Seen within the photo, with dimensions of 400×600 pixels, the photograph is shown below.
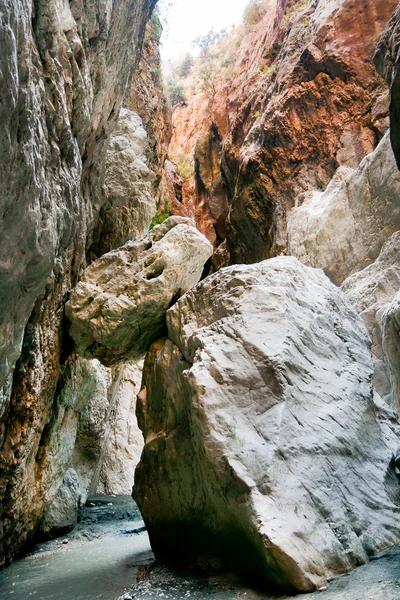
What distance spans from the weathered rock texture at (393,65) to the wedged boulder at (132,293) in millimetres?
4103

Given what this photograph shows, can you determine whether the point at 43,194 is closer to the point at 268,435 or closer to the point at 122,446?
the point at 268,435

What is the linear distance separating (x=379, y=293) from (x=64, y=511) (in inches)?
304

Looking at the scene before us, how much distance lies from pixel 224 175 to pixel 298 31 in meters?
6.49

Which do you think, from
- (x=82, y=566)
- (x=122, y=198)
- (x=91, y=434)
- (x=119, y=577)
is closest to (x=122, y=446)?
(x=91, y=434)

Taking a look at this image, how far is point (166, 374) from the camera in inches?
274

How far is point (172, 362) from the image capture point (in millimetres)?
6922

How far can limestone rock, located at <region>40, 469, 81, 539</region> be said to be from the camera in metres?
9.31

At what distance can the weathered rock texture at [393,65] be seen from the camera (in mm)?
3846

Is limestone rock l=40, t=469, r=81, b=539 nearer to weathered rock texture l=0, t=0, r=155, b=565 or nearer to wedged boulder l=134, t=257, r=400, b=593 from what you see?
weathered rock texture l=0, t=0, r=155, b=565

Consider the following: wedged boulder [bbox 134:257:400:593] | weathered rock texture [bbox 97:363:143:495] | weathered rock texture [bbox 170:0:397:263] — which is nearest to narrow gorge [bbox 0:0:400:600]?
wedged boulder [bbox 134:257:400:593]

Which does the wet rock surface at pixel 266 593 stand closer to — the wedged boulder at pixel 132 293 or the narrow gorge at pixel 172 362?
the narrow gorge at pixel 172 362

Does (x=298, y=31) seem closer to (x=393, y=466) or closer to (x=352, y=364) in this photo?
(x=352, y=364)

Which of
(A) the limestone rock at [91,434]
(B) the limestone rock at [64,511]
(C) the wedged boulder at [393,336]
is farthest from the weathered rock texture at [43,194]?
(C) the wedged boulder at [393,336]

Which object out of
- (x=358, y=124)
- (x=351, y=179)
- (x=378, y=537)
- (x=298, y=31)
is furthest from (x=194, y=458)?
(x=298, y=31)
